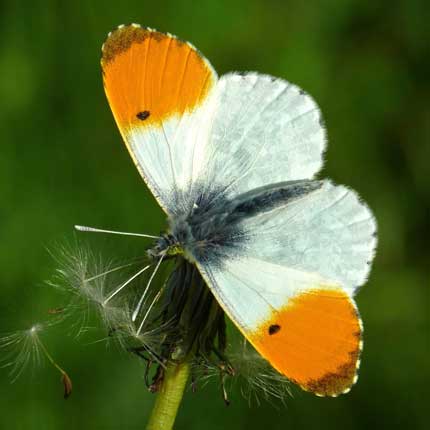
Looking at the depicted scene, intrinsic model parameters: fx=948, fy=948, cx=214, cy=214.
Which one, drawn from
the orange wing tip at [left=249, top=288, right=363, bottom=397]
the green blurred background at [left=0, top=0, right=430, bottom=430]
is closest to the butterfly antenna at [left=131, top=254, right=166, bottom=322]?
the orange wing tip at [left=249, top=288, right=363, bottom=397]

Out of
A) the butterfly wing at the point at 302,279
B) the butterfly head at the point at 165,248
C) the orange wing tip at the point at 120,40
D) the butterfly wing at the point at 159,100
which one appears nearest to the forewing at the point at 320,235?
the butterfly wing at the point at 302,279

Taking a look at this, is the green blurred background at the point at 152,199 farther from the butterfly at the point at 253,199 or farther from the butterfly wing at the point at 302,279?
the butterfly wing at the point at 302,279

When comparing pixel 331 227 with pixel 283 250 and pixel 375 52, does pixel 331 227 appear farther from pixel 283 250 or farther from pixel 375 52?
pixel 375 52

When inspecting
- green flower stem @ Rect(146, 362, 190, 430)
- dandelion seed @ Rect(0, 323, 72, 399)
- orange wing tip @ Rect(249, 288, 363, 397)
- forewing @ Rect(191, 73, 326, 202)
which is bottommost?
green flower stem @ Rect(146, 362, 190, 430)

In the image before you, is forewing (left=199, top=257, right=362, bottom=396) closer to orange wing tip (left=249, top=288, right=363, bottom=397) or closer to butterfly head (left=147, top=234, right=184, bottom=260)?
orange wing tip (left=249, top=288, right=363, bottom=397)

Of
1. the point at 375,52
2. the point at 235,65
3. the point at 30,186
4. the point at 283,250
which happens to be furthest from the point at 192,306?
the point at 375,52

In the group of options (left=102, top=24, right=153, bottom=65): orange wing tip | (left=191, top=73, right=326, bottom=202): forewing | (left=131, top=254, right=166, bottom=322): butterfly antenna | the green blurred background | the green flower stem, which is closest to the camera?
the green flower stem

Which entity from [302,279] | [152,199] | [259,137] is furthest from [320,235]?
[152,199]
